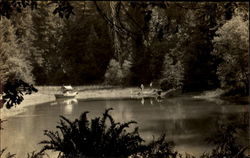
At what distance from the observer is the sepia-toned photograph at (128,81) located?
3574mm

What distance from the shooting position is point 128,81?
36.0 metres

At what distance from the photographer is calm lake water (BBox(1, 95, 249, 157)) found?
39.6ft

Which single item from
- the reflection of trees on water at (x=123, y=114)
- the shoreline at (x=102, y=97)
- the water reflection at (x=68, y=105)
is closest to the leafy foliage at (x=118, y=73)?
the shoreline at (x=102, y=97)

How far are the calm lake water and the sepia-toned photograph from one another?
1.6 inches

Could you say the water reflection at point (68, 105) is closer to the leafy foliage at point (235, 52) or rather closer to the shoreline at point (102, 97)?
the shoreline at point (102, 97)

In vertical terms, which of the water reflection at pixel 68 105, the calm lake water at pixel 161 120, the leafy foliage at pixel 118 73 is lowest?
the calm lake water at pixel 161 120

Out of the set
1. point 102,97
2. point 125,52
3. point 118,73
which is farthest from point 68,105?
point 125,52

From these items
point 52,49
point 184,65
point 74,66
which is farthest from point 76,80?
point 184,65

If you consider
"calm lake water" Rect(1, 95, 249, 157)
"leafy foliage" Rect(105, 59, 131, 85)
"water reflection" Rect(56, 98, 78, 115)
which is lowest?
"calm lake water" Rect(1, 95, 249, 157)

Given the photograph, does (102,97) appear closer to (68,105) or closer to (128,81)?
(68,105)

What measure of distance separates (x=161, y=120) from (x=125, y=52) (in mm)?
23445

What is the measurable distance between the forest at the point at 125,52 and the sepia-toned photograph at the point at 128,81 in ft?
0.29

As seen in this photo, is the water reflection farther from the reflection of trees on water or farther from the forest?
the forest

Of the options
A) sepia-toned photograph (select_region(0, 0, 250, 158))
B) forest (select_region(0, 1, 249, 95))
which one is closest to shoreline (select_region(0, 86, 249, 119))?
sepia-toned photograph (select_region(0, 0, 250, 158))
